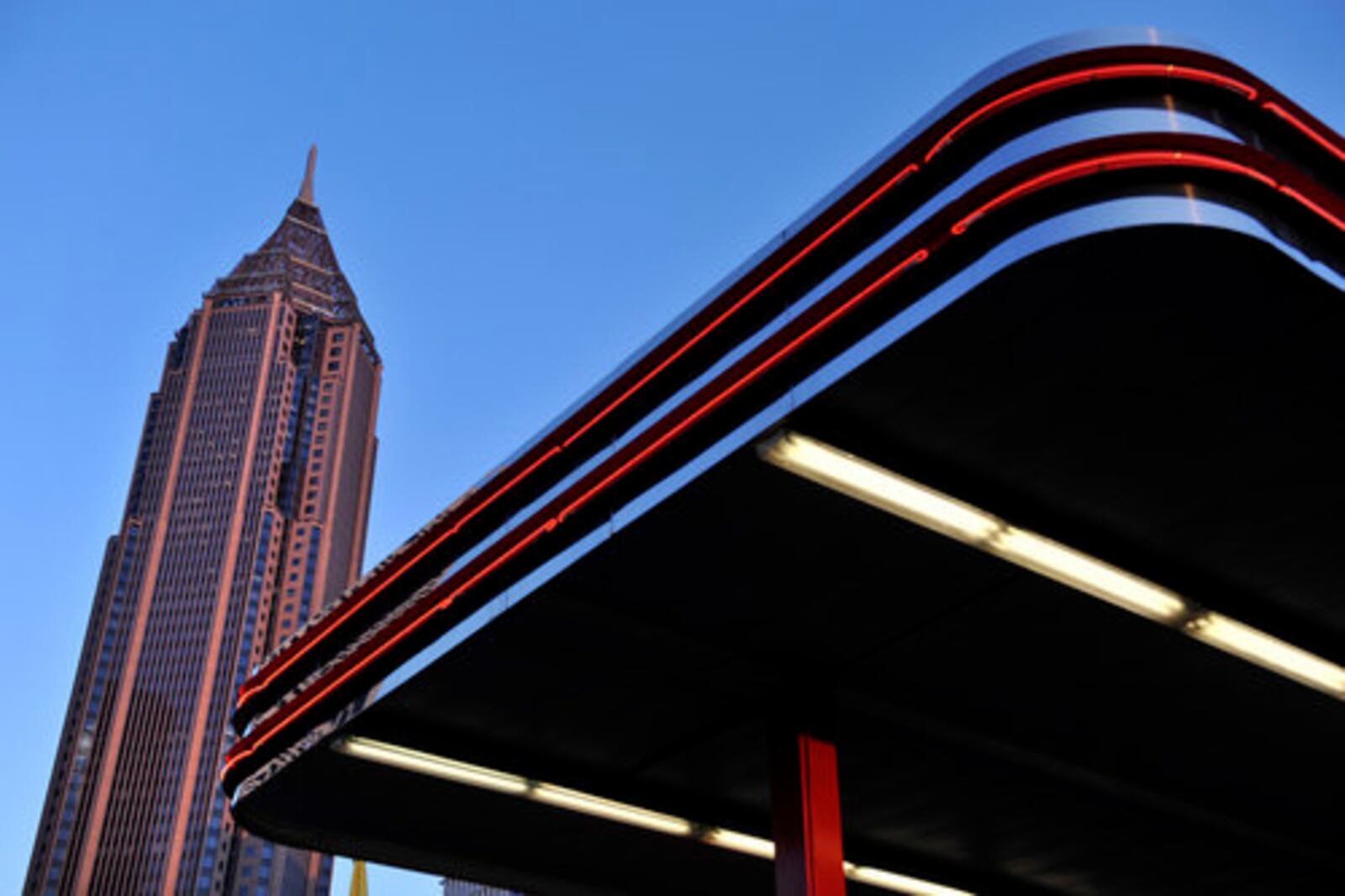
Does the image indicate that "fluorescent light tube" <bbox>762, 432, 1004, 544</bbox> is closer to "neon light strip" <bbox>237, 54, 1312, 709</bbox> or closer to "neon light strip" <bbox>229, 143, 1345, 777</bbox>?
"neon light strip" <bbox>229, 143, 1345, 777</bbox>

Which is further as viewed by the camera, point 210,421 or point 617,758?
point 210,421

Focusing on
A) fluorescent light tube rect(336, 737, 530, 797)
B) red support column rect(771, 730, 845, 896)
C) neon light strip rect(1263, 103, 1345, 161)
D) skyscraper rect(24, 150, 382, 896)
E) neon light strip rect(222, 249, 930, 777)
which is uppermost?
skyscraper rect(24, 150, 382, 896)

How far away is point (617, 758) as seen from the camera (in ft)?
77.9

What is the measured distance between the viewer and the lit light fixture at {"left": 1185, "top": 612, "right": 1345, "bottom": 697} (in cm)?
1912

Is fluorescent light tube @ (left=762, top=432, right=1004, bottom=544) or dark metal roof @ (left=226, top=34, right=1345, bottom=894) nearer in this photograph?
dark metal roof @ (left=226, top=34, right=1345, bottom=894)

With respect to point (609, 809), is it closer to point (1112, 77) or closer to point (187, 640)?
point (1112, 77)

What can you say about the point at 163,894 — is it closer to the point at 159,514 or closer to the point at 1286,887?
the point at 159,514

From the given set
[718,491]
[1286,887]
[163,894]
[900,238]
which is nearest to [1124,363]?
[900,238]

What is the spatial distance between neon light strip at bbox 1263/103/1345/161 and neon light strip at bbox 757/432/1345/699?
5.44 m

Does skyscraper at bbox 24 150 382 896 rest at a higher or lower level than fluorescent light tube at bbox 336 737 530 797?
Answer: higher

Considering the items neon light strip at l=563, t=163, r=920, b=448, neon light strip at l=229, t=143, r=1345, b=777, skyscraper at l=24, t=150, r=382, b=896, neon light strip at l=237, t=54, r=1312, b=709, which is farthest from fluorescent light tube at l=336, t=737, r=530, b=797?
skyscraper at l=24, t=150, r=382, b=896

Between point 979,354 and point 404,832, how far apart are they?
1639cm

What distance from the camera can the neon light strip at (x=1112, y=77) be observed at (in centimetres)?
1378

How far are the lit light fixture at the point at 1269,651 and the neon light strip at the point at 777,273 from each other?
6.94 metres
